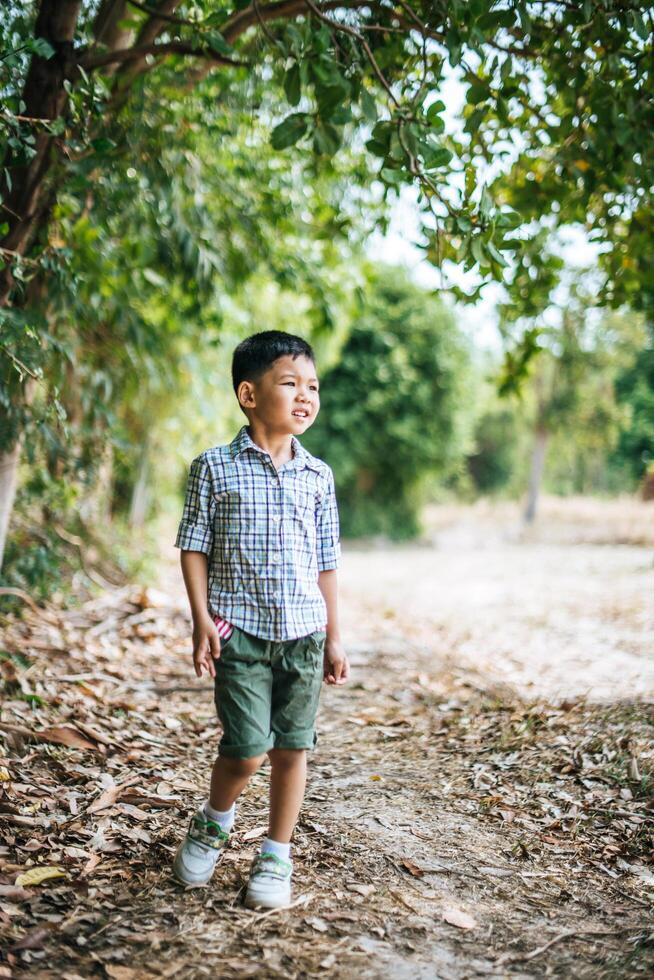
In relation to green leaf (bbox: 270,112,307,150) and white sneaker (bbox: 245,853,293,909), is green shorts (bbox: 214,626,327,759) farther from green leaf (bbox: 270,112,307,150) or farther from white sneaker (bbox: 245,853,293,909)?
green leaf (bbox: 270,112,307,150)

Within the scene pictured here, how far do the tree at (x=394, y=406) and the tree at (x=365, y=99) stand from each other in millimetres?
12985

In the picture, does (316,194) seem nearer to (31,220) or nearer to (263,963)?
(31,220)

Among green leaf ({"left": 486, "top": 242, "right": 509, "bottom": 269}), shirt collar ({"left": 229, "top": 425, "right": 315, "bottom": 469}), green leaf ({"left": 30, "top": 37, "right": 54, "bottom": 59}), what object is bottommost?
shirt collar ({"left": 229, "top": 425, "right": 315, "bottom": 469})

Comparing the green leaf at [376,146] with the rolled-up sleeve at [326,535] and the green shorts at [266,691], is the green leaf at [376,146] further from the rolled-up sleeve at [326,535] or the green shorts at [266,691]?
the green shorts at [266,691]

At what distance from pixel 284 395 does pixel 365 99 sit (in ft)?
4.38

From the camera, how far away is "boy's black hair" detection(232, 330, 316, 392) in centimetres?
244

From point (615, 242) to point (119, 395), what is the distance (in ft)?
12.2

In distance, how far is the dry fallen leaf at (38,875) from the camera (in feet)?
7.38

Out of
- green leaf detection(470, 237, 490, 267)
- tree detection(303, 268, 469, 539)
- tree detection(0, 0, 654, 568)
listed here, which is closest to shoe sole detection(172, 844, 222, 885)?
tree detection(0, 0, 654, 568)

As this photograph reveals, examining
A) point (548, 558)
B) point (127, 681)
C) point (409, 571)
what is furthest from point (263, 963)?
point (548, 558)

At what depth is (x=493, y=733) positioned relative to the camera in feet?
12.3

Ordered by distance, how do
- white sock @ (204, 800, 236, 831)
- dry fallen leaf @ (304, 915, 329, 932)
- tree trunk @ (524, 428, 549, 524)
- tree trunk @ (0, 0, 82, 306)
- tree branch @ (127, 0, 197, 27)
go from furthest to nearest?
tree trunk @ (524, 428, 549, 524) < tree trunk @ (0, 0, 82, 306) < tree branch @ (127, 0, 197, 27) < white sock @ (204, 800, 236, 831) < dry fallen leaf @ (304, 915, 329, 932)

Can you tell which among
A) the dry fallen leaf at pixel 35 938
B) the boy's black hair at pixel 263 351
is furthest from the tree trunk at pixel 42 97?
the dry fallen leaf at pixel 35 938

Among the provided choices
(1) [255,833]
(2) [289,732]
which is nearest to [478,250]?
(2) [289,732]
